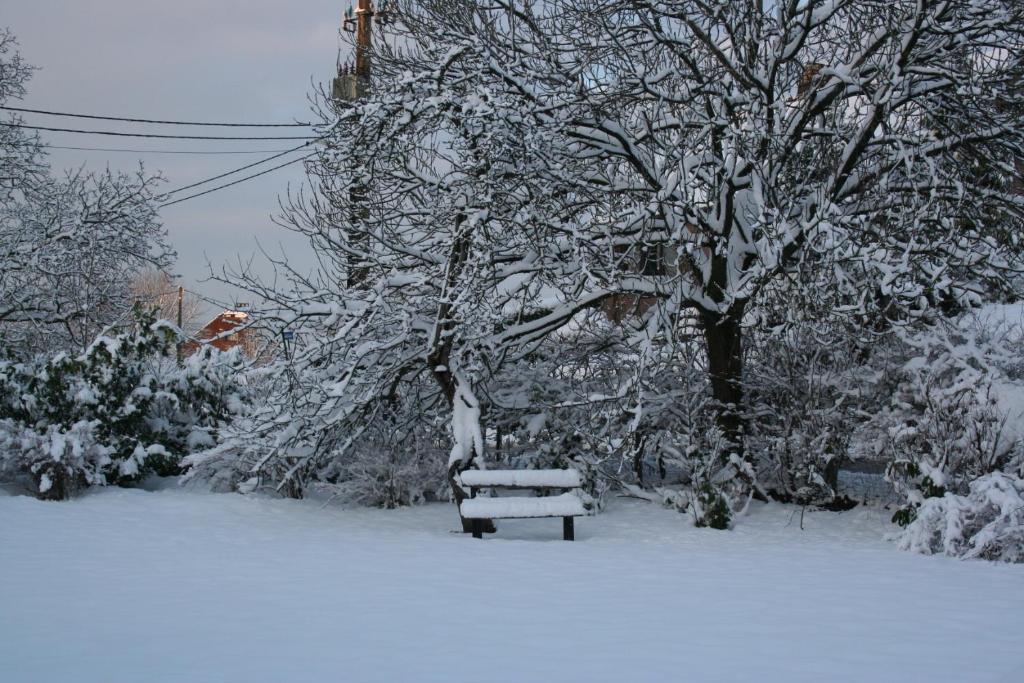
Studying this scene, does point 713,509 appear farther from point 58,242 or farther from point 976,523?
point 58,242

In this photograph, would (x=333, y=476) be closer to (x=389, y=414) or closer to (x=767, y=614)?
(x=389, y=414)

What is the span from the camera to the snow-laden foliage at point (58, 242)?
16703 millimetres

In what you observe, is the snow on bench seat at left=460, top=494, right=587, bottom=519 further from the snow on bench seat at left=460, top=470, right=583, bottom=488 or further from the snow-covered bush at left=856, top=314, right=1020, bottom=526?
the snow-covered bush at left=856, top=314, right=1020, bottom=526

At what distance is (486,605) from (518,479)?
12.0 ft

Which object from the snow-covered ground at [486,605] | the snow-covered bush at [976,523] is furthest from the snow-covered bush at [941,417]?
the snow-covered ground at [486,605]

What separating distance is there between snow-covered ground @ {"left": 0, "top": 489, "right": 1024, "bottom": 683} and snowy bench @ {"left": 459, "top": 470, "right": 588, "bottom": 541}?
0.88 feet

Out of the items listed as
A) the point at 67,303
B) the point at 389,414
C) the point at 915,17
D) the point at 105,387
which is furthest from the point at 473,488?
the point at 67,303

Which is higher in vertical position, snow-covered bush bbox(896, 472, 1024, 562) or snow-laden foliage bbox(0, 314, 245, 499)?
A: snow-laden foliage bbox(0, 314, 245, 499)

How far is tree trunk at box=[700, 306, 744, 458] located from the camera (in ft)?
36.6

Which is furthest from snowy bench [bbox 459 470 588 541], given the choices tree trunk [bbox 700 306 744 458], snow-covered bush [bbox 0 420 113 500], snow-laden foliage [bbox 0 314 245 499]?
snow-covered bush [bbox 0 420 113 500]

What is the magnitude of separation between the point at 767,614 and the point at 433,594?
220 centimetres

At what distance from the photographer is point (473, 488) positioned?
9688mm

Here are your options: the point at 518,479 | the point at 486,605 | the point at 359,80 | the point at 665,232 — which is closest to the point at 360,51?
the point at 359,80

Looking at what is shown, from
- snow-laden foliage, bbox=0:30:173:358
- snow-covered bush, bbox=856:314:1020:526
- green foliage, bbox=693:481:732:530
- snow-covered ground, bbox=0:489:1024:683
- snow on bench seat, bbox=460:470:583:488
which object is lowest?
snow-covered ground, bbox=0:489:1024:683
